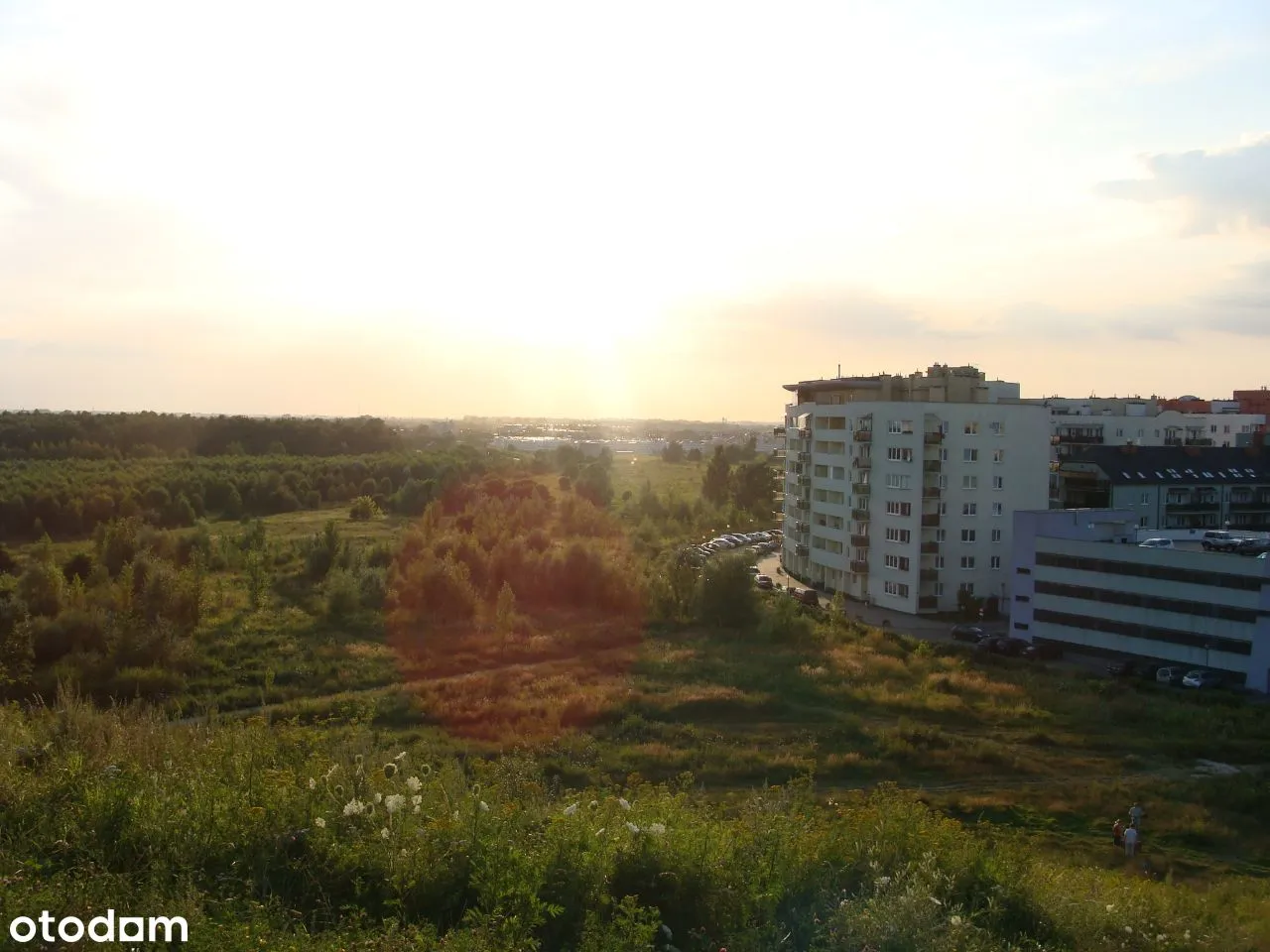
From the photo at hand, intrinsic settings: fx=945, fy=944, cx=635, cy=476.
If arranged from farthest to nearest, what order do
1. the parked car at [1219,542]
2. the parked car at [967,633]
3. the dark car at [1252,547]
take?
1. the parked car at [967,633]
2. the parked car at [1219,542]
3. the dark car at [1252,547]

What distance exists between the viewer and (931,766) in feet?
59.4

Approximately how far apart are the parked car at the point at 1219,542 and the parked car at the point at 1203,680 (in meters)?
5.03

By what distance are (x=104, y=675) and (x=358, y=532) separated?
25.6m

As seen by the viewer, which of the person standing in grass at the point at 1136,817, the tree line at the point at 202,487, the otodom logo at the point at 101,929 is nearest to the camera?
the otodom logo at the point at 101,929

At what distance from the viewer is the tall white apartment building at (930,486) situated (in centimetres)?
3541

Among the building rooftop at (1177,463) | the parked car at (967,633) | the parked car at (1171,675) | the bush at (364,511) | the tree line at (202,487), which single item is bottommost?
the parked car at (967,633)

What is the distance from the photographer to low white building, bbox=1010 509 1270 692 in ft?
79.2

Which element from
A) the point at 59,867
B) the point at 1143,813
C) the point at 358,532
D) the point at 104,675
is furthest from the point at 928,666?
the point at 358,532

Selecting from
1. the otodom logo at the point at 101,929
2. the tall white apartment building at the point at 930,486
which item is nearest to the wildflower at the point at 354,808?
the otodom logo at the point at 101,929

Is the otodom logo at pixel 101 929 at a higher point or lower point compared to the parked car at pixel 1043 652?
higher

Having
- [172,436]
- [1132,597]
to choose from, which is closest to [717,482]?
[1132,597]

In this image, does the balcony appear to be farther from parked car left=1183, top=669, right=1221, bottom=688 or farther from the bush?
the bush

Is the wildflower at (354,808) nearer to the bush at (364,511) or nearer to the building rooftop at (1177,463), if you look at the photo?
the building rooftop at (1177,463)

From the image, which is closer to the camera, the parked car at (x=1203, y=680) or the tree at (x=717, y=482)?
the parked car at (x=1203, y=680)
